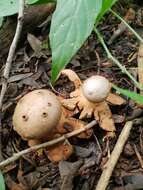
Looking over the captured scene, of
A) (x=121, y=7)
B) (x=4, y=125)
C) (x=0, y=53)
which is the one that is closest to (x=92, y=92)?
(x=4, y=125)

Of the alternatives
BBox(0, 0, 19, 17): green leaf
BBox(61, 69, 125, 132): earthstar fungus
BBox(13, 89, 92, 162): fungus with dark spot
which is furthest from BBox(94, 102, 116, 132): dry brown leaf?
BBox(0, 0, 19, 17): green leaf

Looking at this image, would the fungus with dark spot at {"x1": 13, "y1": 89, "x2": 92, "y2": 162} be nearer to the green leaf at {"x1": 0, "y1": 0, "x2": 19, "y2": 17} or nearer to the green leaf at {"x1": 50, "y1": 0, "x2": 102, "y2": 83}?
the green leaf at {"x1": 0, "y1": 0, "x2": 19, "y2": 17}

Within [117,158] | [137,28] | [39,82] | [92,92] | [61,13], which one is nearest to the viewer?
[61,13]

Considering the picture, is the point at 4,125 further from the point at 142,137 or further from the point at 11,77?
the point at 142,137

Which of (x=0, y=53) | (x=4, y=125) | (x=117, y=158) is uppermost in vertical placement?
(x=0, y=53)

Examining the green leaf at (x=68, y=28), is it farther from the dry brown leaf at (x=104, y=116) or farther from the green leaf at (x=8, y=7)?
the dry brown leaf at (x=104, y=116)

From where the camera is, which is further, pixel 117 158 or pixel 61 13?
pixel 117 158

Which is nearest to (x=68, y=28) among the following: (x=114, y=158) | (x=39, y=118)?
(x=39, y=118)
